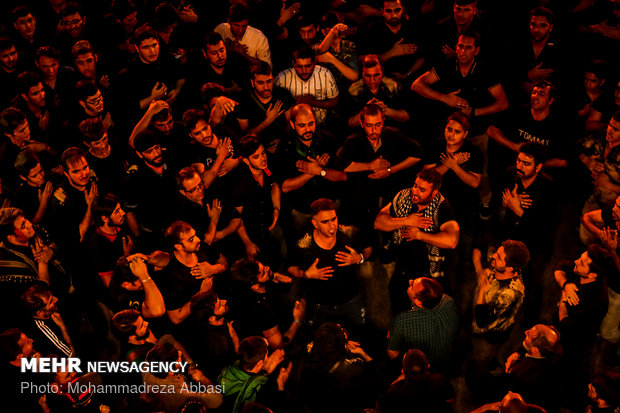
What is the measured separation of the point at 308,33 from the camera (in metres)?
6.76

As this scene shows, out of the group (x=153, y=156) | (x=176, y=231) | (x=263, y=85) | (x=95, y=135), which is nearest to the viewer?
(x=176, y=231)

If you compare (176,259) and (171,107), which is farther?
(171,107)

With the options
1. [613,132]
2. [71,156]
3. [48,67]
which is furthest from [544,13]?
[48,67]

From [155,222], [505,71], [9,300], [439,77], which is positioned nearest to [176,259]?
[155,222]

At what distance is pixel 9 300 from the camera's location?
5152 millimetres

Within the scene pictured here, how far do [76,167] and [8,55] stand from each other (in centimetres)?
251

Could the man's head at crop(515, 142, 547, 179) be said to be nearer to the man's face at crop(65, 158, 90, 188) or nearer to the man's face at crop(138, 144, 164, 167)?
the man's face at crop(138, 144, 164, 167)

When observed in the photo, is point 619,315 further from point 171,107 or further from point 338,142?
point 171,107

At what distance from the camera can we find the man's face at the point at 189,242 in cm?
482

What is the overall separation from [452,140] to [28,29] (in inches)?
221

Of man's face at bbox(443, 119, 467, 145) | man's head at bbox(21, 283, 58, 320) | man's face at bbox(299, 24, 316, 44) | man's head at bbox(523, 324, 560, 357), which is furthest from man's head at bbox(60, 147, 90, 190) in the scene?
man's head at bbox(523, 324, 560, 357)

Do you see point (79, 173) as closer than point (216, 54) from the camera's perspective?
Yes

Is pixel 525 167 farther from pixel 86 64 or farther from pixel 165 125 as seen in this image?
pixel 86 64

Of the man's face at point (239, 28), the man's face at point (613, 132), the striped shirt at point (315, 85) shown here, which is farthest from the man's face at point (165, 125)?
the man's face at point (613, 132)
